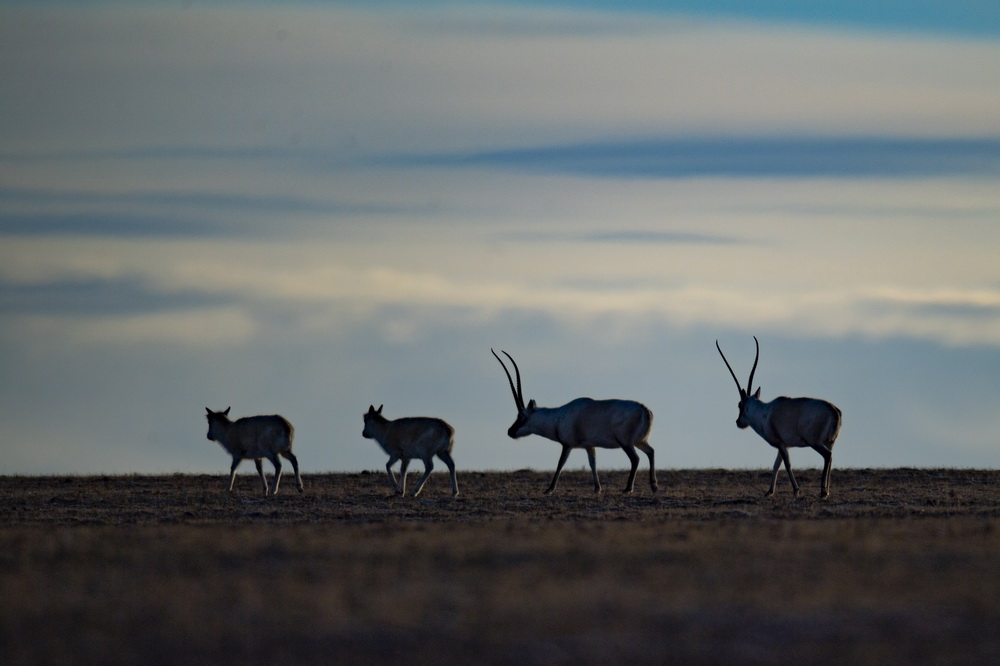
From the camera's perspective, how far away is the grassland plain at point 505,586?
36.6ft

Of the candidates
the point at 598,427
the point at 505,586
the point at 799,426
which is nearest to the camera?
the point at 505,586

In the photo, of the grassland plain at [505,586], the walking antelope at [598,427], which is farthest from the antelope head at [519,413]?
the grassland plain at [505,586]

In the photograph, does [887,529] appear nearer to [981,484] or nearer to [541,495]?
[541,495]

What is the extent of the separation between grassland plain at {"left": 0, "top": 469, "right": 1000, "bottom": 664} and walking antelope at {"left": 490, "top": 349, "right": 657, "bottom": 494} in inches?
261

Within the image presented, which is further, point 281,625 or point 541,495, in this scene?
point 541,495

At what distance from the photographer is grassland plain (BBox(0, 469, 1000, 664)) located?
11.1m

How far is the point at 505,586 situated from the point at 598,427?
17840 mm

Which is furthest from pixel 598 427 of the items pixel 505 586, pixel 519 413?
pixel 505 586

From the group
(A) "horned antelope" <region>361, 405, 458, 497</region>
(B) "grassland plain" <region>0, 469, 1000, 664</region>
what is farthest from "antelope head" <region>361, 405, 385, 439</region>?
(B) "grassland plain" <region>0, 469, 1000, 664</region>

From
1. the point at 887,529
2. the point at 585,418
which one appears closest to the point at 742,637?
the point at 887,529

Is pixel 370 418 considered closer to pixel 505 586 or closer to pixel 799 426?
pixel 799 426

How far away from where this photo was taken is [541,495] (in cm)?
2939

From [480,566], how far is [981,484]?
21.2 meters

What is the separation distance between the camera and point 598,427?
31.5 m
